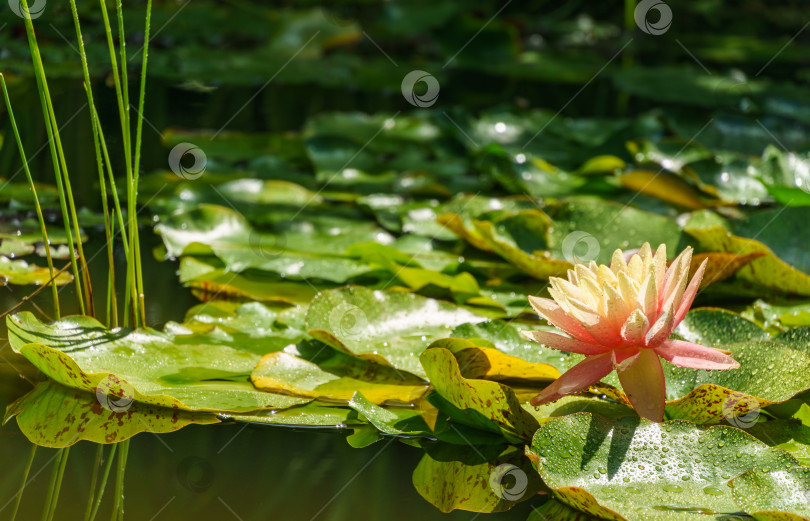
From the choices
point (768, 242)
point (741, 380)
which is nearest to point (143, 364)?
point (741, 380)

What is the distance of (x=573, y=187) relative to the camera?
7.77 feet

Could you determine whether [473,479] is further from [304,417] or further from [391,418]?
[304,417]

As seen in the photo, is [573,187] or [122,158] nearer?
[573,187]

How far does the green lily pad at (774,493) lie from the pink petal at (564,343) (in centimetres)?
24

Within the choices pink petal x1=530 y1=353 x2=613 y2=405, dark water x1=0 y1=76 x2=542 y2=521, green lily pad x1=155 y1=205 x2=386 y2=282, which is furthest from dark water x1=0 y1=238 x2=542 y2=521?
green lily pad x1=155 y1=205 x2=386 y2=282

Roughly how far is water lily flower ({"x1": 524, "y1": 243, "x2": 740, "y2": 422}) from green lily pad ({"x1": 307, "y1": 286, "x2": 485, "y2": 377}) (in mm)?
295

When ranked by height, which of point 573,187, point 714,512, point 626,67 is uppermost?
point 626,67

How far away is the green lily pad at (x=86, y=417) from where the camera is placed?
3.77 ft

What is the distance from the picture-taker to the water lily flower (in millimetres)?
1104

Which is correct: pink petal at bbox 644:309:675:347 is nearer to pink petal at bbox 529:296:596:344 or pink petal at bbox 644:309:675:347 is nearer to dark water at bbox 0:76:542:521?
pink petal at bbox 529:296:596:344

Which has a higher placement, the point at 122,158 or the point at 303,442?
the point at 122,158

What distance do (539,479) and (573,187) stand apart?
53.9 inches

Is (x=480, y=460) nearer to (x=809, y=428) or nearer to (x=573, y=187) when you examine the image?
(x=809, y=428)

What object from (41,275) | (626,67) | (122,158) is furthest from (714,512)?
(626,67)
